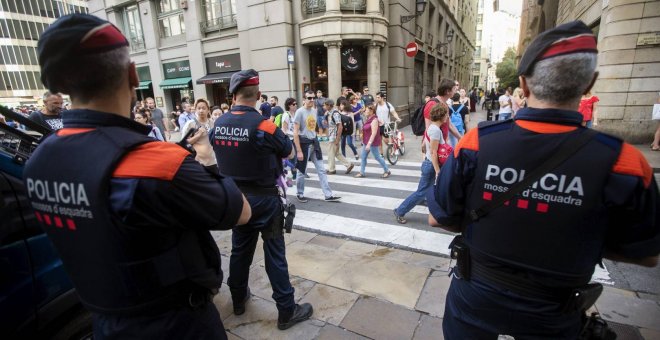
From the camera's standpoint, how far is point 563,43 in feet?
4.33

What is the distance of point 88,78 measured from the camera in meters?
1.18

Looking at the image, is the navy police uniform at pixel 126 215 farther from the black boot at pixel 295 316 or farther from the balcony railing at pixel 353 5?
the balcony railing at pixel 353 5

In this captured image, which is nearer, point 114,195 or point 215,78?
point 114,195

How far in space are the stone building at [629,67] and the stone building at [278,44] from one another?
7.74 metres

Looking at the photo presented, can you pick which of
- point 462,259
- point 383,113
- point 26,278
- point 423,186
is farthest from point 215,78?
point 462,259

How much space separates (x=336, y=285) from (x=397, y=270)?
735 mm

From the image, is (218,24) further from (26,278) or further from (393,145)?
(26,278)

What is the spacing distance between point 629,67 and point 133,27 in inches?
981

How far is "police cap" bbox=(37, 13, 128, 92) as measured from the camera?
1.12 m

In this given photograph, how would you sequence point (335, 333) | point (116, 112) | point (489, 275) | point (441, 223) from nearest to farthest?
point (116, 112) < point (489, 275) < point (441, 223) < point (335, 333)

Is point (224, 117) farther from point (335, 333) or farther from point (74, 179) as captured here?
point (335, 333)

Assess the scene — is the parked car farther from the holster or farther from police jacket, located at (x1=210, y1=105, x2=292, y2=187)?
the holster

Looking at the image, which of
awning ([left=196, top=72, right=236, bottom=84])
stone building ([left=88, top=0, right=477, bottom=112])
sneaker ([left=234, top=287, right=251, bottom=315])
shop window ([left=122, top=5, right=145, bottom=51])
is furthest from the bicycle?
shop window ([left=122, top=5, right=145, bottom=51])

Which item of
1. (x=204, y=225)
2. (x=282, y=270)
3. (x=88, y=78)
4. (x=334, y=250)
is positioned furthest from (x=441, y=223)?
(x=334, y=250)
